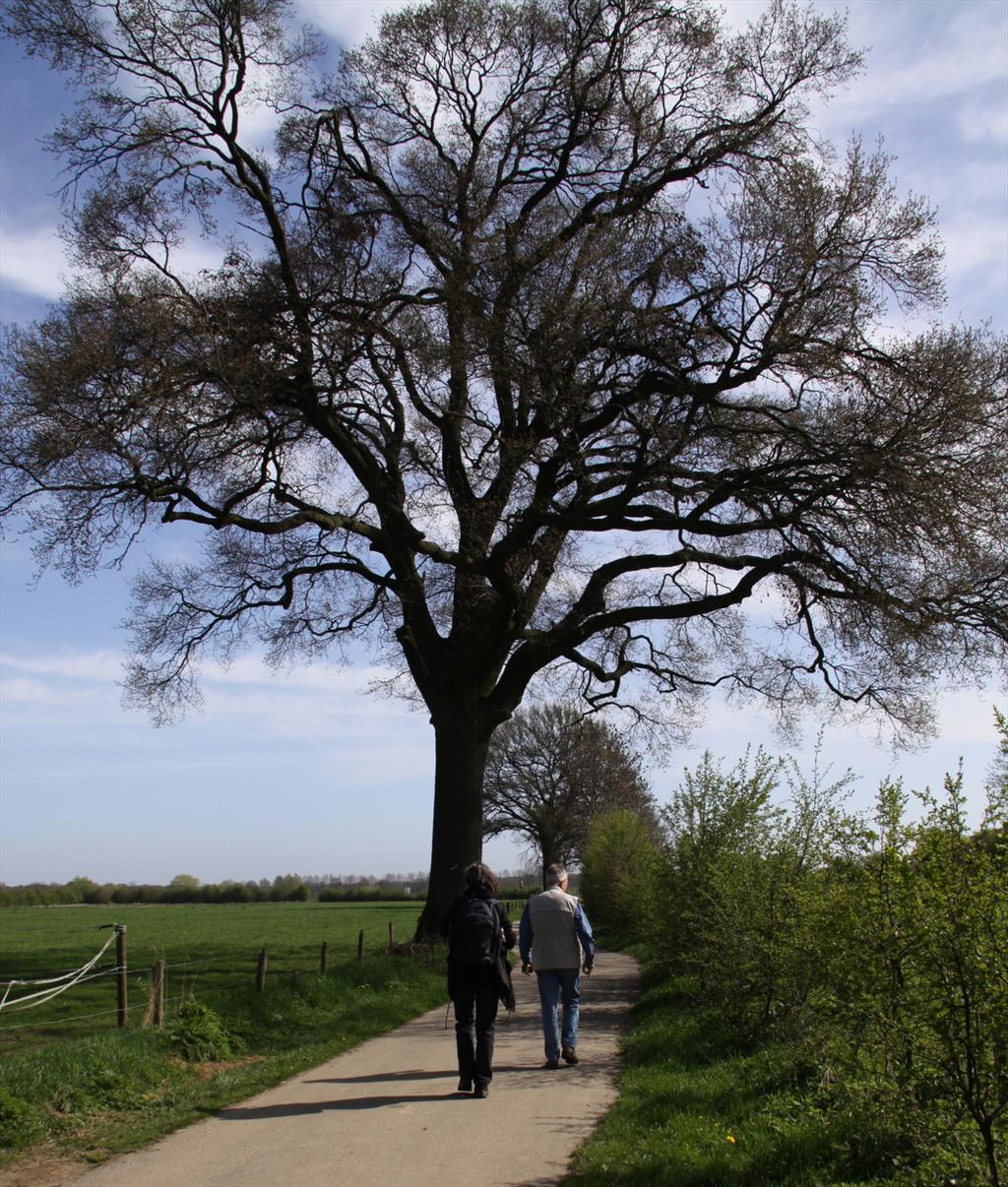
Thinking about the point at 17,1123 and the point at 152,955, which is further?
the point at 152,955

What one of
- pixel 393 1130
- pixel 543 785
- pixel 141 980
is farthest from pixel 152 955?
pixel 543 785

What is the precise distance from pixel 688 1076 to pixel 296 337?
40.5 ft

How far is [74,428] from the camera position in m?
14.9

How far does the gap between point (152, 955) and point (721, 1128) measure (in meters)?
23.7

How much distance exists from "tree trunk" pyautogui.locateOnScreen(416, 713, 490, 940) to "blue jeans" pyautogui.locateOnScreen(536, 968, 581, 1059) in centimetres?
865

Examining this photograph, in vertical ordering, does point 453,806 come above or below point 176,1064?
above

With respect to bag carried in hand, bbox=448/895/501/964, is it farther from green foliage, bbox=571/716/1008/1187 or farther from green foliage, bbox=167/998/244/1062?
green foliage, bbox=167/998/244/1062

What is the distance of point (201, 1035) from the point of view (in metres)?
11.2

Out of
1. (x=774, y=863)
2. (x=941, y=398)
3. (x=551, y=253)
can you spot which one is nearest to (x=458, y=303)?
(x=551, y=253)

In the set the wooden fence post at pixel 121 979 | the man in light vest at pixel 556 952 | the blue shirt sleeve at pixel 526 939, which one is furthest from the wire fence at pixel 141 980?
the man in light vest at pixel 556 952

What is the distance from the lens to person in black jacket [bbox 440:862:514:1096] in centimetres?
911

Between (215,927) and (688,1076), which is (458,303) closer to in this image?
(688,1076)

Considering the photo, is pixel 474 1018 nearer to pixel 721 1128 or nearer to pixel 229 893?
pixel 721 1128

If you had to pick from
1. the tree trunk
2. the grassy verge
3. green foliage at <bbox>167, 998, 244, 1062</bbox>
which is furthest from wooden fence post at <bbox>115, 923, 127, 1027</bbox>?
the tree trunk
